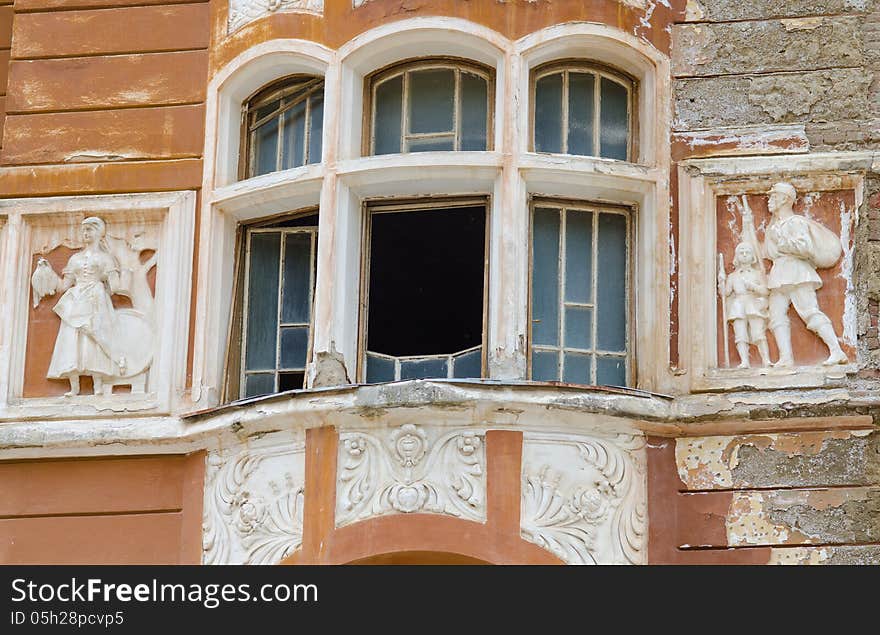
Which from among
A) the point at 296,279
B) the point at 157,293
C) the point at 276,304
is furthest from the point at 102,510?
the point at 296,279

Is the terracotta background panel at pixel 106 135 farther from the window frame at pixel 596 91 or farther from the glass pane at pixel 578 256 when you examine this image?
the glass pane at pixel 578 256

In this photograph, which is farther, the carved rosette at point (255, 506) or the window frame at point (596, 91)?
the window frame at point (596, 91)

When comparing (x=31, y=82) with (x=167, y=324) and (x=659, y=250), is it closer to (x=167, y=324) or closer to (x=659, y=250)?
(x=167, y=324)

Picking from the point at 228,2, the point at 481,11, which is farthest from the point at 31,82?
the point at 481,11

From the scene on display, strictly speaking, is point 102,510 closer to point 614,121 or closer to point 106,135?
point 106,135

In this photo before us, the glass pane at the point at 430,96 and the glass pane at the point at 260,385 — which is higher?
the glass pane at the point at 430,96

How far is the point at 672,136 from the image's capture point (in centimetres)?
1631

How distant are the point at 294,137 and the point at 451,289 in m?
1.66

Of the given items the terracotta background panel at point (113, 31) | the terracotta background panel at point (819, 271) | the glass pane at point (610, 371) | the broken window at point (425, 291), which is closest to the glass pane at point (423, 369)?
the broken window at point (425, 291)

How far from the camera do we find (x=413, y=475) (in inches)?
604

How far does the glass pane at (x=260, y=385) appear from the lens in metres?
16.4

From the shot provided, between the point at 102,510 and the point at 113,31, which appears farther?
the point at 113,31

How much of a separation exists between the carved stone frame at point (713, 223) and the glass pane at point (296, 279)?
2.57 metres

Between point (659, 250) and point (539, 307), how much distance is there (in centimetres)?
88
